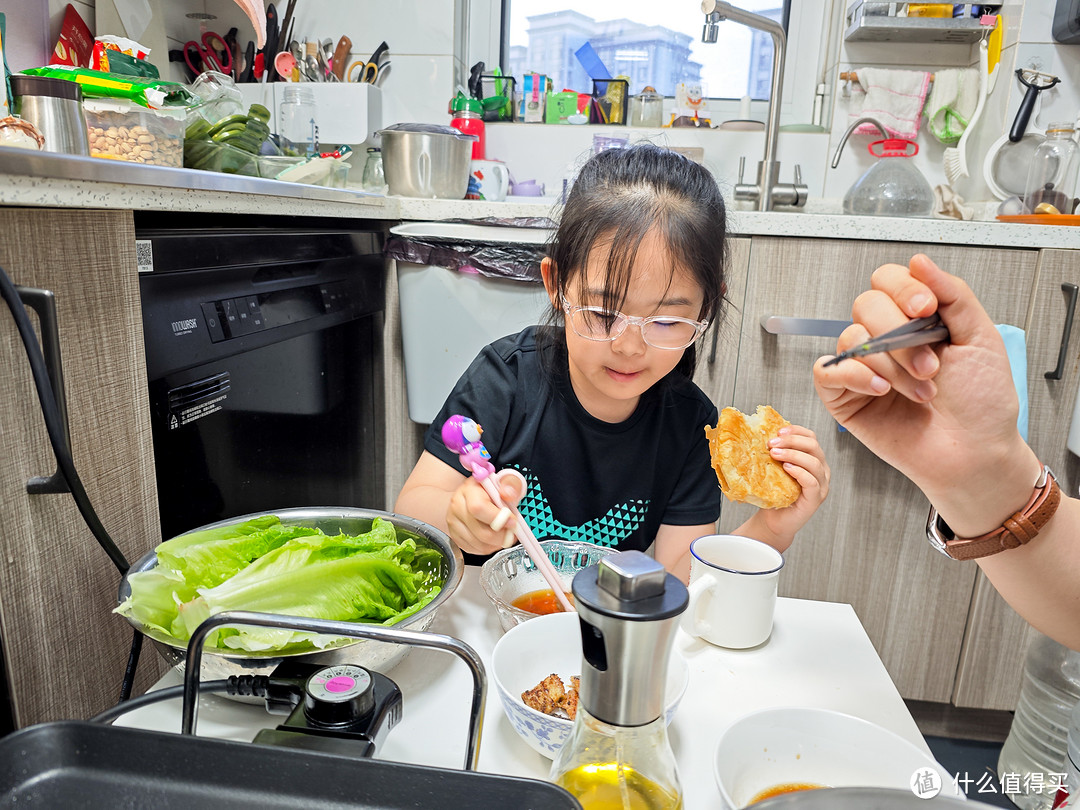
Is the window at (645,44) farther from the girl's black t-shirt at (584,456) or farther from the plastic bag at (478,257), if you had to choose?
the girl's black t-shirt at (584,456)

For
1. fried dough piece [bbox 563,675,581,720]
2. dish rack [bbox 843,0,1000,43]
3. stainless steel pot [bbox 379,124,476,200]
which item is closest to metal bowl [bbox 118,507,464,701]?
fried dough piece [bbox 563,675,581,720]

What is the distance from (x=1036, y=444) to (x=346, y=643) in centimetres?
165

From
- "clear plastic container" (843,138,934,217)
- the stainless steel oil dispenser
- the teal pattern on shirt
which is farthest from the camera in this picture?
"clear plastic container" (843,138,934,217)

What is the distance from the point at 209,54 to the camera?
2225 millimetres

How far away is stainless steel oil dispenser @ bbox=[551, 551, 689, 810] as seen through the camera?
1.07 feet

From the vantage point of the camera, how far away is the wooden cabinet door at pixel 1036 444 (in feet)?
5.16

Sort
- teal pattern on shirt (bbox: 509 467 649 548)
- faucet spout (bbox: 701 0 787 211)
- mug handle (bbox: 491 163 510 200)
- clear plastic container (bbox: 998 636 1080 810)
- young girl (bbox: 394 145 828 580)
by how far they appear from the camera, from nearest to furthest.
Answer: young girl (bbox: 394 145 828 580), teal pattern on shirt (bbox: 509 467 649 548), clear plastic container (bbox: 998 636 1080 810), faucet spout (bbox: 701 0 787 211), mug handle (bbox: 491 163 510 200)

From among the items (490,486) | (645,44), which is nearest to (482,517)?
(490,486)

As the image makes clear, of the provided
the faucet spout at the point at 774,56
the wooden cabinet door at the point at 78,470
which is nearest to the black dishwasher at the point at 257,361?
the wooden cabinet door at the point at 78,470

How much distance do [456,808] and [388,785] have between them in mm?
36

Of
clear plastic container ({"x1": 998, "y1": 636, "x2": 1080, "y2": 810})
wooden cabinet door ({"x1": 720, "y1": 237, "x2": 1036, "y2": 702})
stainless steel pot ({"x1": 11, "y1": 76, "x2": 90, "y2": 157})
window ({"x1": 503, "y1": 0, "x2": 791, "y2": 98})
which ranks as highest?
window ({"x1": 503, "y1": 0, "x2": 791, "y2": 98})

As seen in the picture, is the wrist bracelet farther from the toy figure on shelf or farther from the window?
the window

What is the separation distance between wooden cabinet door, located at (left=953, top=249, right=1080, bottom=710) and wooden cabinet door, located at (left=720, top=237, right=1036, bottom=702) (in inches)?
1.3

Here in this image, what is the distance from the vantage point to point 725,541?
2.50ft
